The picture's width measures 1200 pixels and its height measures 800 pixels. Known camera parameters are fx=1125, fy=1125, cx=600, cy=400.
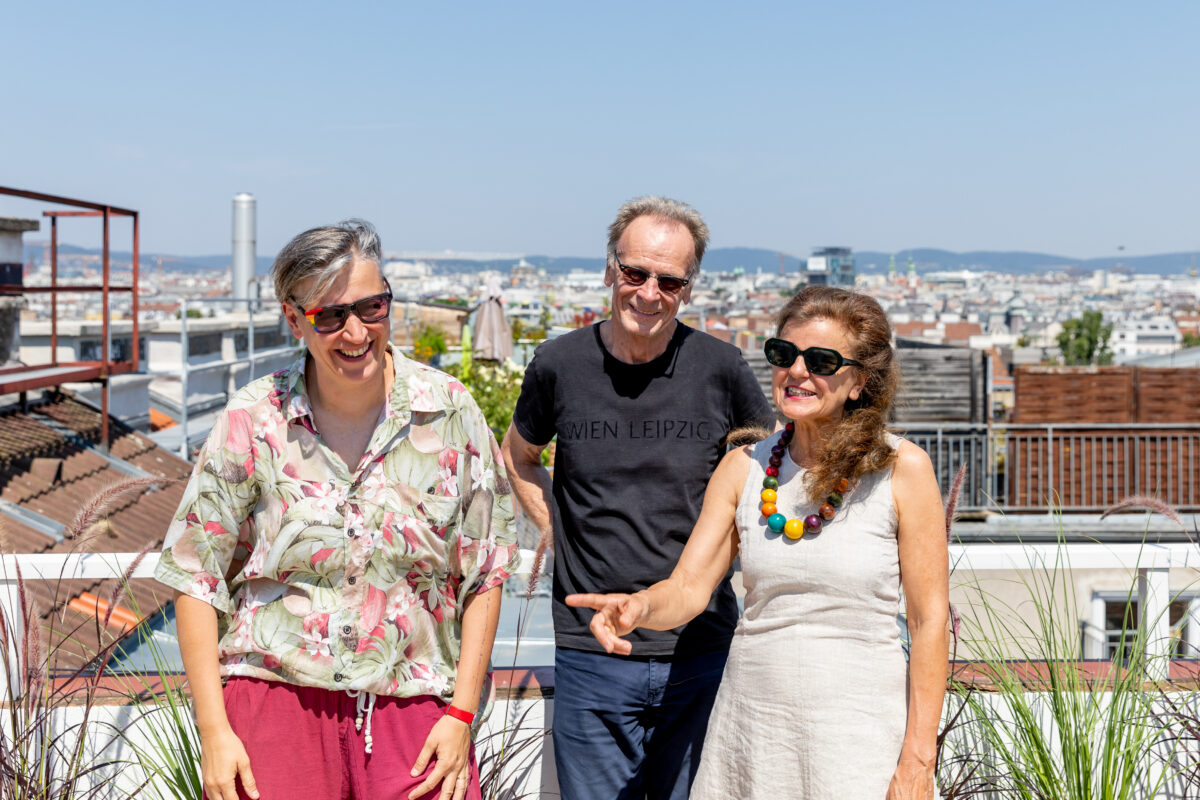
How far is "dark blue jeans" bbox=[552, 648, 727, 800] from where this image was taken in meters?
2.25

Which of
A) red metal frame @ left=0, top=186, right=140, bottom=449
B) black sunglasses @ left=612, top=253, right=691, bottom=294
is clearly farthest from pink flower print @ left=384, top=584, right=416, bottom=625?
red metal frame @ left=0, top=186, right=140, bottom=449

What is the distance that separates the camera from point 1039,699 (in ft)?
8.26

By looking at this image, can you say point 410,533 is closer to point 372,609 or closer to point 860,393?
point 372,609

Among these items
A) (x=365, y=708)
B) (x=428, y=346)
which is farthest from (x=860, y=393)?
(x=428, y=346)

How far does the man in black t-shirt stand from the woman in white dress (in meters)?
0.23

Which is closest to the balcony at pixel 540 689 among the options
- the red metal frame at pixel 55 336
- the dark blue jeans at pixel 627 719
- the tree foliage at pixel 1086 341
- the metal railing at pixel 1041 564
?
the metal railing at pixel 1041 564

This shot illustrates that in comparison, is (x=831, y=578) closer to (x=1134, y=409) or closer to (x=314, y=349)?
(x=314, y=349)

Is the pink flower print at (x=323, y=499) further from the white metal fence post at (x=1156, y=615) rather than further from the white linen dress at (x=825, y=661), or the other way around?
the white metal fence post at (x=1156, y=615)

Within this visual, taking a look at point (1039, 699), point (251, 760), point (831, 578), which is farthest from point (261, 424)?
point (1039, 699)

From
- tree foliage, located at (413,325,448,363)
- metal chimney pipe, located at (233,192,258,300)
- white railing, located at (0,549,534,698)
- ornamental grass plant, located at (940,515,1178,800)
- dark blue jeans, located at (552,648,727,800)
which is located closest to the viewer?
dark blue jeans, located at (552,648,727,800)

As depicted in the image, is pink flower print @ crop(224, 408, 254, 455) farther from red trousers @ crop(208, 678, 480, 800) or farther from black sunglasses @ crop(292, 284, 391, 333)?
red trousers @ crop(208, 678, 480, 800)

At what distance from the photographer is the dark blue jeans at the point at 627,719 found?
2.25m

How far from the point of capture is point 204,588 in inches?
72.3

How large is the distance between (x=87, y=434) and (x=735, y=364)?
5280 millimetres
